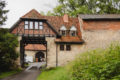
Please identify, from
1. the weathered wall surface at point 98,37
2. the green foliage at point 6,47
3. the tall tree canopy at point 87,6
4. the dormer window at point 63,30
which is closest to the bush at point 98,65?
the green foliage at point 6,47

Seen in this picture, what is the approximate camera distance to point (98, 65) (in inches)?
305

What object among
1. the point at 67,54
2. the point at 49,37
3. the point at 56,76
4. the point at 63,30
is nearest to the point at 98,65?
the point at 56,76

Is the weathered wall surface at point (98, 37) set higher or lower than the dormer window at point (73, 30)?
lower

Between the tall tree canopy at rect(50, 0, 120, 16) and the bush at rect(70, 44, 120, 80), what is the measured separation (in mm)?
28525

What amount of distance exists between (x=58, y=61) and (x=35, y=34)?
5.36 m

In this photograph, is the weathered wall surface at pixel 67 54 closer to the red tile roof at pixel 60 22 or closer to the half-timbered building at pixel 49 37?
the half-timbered building at pixel 49 37

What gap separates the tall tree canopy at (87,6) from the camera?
121 feet

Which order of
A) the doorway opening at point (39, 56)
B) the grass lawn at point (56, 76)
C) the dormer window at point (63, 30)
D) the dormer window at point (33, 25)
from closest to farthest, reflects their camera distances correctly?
the grass lawn at point (56, 76)
the dormer window at point (33, 25)
the dormer window at point (63, 30)
the doorway opening at point (39, 56)

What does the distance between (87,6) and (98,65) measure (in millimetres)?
32558

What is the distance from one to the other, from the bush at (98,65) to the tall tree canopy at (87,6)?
28.5 metres

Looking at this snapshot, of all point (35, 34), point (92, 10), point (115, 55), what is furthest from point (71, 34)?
point (115, 55)

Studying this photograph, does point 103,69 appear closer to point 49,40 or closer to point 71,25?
point 49,40

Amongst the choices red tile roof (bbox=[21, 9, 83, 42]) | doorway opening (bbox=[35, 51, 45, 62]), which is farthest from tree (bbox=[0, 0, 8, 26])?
doorway opening (bbox=[35, 51, 45, 62])

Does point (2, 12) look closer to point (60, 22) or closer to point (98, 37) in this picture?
point (60, 22)
